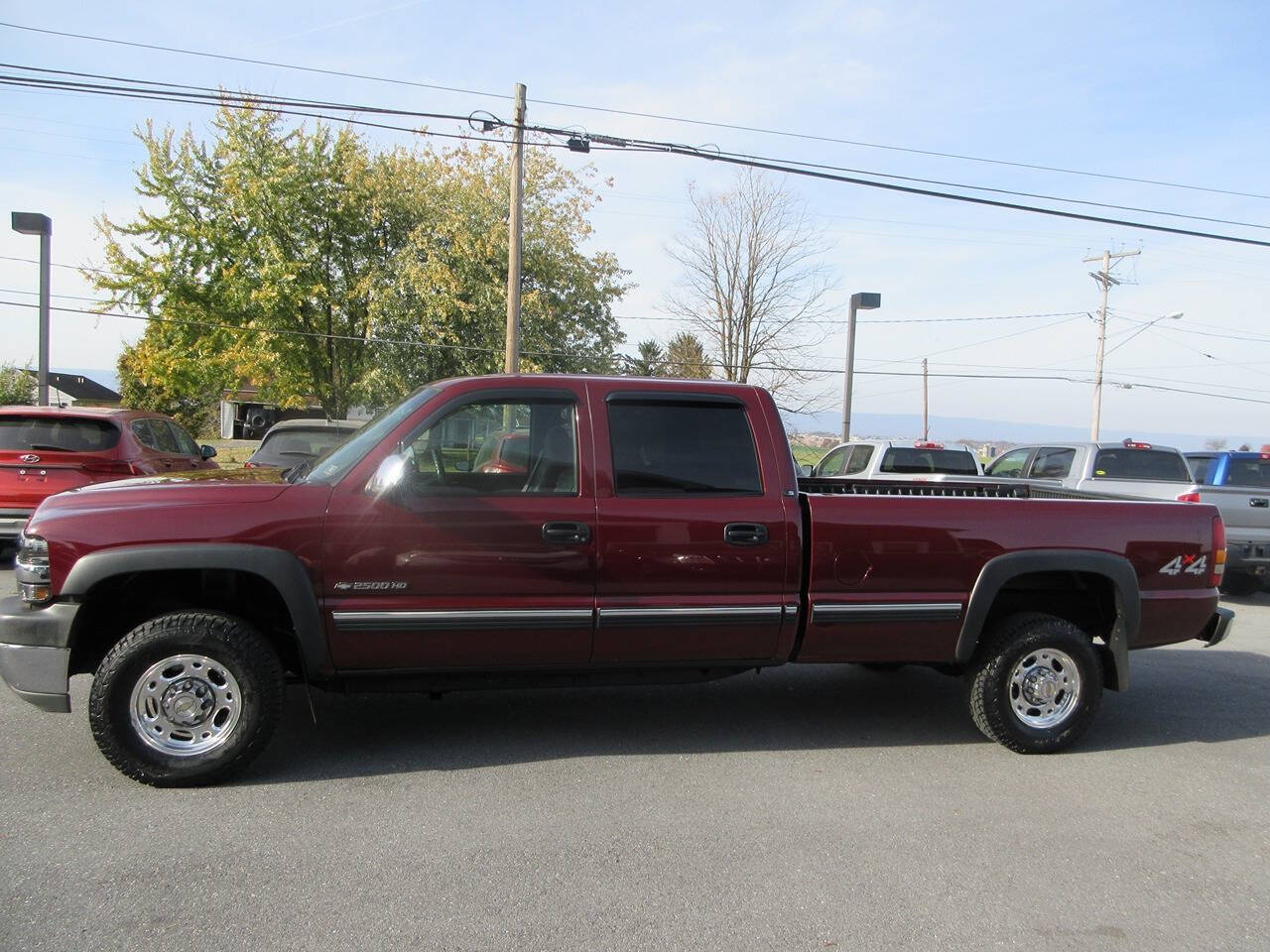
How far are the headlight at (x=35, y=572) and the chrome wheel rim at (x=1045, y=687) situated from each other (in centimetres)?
474

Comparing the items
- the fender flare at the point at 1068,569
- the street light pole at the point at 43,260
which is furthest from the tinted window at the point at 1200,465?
the street light pole at the point at 43,260

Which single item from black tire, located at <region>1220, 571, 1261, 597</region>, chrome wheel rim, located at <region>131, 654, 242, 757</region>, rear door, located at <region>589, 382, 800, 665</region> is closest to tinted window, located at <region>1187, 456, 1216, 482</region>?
black tire, located at <region>1220, 571, 1261, 597</region>

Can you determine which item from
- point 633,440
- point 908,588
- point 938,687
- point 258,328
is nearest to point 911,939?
point 908,588

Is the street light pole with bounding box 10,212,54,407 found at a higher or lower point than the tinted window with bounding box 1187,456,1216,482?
higher

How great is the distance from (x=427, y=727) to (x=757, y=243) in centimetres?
2392

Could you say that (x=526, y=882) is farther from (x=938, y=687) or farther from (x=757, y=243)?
(x=757, y=243)

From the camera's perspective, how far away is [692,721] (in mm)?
5340

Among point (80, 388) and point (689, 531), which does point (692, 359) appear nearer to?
point (689, 531)

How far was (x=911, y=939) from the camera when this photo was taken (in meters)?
3.08

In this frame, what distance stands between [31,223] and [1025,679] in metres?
18.9

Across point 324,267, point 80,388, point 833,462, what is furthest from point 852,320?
point 80,388

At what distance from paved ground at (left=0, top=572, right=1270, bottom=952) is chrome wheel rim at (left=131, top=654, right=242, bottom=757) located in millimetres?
233

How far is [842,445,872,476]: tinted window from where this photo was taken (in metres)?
13.1

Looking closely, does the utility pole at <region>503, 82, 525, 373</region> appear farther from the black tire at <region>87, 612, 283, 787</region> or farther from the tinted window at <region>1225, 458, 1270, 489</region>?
the black tire at <region>87, 612, 283, 787</region>
